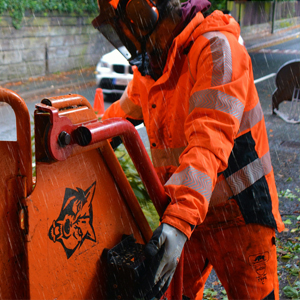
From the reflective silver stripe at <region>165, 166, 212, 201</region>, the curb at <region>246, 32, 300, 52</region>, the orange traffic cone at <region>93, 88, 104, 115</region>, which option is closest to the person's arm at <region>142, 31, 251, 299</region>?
the reflective silver stripe at <region>165, 166, 212, 201</region>

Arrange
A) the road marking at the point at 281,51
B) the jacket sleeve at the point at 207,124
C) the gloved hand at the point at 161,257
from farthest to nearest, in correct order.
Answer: the road marking at the point at 281,51 < the jacket sleeve at the point at 207,124 < the gloved hand at the point at 161,257

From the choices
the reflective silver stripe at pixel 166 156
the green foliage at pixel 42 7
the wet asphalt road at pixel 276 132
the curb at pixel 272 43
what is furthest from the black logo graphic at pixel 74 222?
the curb at pixel 272 43

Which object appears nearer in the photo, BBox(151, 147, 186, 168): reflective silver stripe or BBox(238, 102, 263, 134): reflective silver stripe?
BBox(238, 102, 263, 134): reflective silver stripe

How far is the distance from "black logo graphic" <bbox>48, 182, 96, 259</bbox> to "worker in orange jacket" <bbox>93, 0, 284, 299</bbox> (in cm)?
35

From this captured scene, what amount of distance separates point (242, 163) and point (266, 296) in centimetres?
80

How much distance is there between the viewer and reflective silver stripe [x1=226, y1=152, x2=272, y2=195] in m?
2.26

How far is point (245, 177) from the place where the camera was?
7.43 ft

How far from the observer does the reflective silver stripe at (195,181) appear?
1.66 metres

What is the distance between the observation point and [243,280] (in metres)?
2.39

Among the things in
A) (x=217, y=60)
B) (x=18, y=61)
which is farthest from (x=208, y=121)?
(x=18, y=61)

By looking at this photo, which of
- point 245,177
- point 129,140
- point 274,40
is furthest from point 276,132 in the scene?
point 274,40

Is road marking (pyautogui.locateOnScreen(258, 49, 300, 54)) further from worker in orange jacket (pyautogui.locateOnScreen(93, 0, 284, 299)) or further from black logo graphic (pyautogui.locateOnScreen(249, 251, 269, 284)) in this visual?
black logo graphic (pyautogui.locateOnScreen(249, 251, 269, 284))

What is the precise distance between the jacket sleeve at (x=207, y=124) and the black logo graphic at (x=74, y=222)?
12.3 inches

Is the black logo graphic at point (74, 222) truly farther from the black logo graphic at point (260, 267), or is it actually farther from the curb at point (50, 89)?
the curb at point (50, 89)
